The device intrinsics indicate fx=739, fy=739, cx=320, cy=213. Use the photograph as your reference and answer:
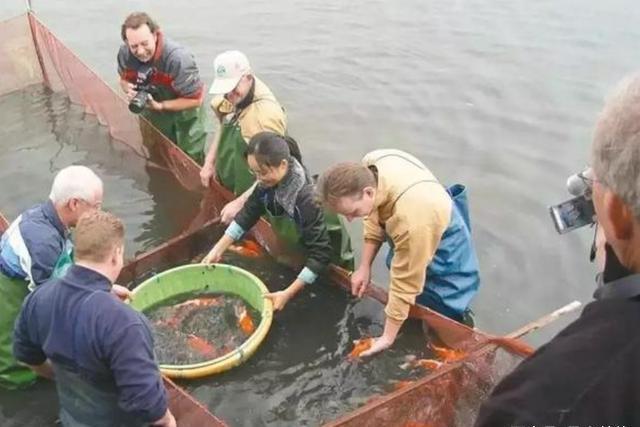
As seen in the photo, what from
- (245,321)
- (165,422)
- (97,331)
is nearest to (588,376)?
(97,331)

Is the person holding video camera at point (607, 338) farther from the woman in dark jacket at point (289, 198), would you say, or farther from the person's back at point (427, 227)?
the woman in dark jacket at point (289, 198)

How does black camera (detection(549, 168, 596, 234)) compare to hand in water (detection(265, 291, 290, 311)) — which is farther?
hand in water (detection(265, 291, 290, 311))

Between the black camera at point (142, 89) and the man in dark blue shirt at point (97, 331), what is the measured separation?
11.2 ft

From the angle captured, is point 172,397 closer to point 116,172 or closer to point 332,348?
point 332,348

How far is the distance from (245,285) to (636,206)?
14.1 feet

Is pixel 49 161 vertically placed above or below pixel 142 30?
below

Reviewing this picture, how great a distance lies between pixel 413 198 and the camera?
474cm

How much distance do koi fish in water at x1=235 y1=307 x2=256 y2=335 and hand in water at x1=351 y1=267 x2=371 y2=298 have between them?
0.83 meters

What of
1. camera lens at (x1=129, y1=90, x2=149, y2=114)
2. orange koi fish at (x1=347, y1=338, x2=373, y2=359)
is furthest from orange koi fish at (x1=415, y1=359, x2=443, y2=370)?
camera lens at (x1=129, y1=90, x2=149, y2=114)

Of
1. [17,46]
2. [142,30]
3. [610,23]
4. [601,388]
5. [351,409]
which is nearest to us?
[601,388]

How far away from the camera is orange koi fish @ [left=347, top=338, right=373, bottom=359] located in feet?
17.4

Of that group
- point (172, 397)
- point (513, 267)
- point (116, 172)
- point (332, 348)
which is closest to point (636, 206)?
point (172, 397)

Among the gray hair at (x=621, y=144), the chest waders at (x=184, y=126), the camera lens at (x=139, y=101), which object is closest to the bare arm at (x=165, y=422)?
the gray hair at (x=621, y=144)

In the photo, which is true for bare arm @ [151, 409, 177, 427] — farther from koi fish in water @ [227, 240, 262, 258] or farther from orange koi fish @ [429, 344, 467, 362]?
koi fish in water @ [227, 240, 262, 258]
